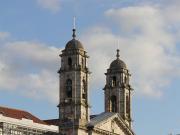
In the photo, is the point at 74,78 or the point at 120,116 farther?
the point at 120,116

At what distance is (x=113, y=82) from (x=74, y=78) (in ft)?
47.1

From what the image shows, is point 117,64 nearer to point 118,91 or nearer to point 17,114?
point 118,91

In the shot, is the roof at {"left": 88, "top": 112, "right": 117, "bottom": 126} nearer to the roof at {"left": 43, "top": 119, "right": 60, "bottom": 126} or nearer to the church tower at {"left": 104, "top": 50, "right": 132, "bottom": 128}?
the roof at {"left": 43, "top": 119, "right": 60, "bottom": 126}

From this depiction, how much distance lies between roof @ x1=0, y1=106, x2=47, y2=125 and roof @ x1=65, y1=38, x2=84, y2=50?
9.69 metres

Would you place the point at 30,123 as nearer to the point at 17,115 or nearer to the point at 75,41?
the point at 17,115

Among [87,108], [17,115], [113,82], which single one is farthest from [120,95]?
[17,115]

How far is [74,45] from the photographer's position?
105 metres

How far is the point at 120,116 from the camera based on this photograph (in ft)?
372

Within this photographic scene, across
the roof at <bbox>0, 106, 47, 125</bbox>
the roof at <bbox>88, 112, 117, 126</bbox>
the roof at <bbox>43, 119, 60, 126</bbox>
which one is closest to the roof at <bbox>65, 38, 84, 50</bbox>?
the roof at <bbox>43, 119, 60, 126</bbox>

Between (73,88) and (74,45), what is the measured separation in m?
5.48

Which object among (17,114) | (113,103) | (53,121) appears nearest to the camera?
(17,114)

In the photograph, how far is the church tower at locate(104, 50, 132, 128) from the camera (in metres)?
116

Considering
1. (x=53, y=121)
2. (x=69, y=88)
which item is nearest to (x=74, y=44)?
(x=69, y=88)

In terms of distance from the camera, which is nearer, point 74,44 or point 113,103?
point 74,44
